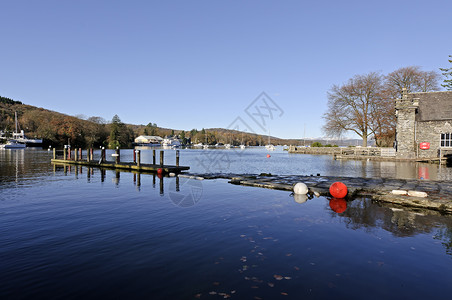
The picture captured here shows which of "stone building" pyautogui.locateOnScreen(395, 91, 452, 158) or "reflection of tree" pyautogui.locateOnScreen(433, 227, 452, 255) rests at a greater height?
"stone building" pyautogui.locateOnScreen(395, 91, 452, 158)

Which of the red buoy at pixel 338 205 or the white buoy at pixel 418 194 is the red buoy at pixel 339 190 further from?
the white buoy at pixel 418 194

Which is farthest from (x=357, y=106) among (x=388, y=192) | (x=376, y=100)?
(x=388, y=192)

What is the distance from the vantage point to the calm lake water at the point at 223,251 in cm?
457

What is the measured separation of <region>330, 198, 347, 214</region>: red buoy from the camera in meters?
10.1

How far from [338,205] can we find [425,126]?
33.7 metres

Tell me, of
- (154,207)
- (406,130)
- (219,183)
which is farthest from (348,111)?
(154,207)

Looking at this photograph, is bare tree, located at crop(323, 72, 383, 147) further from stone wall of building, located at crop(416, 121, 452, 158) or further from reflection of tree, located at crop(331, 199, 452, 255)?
reflection of tree, located at crop(331, 199, 452, 255)

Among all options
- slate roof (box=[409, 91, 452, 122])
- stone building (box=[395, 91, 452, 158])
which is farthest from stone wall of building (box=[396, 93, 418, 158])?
slate roof (box=[409, 91, 452, 122])

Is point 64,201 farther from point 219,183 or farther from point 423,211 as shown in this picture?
point 423,211

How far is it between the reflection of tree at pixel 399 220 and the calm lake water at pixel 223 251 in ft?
0.11

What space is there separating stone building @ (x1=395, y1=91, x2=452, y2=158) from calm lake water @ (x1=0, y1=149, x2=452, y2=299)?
105ft

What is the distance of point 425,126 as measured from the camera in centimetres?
3550

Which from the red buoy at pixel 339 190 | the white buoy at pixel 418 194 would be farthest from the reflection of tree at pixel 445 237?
the red buoy at pixel 339 190

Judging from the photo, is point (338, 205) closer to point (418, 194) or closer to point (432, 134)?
point (418, 194)
